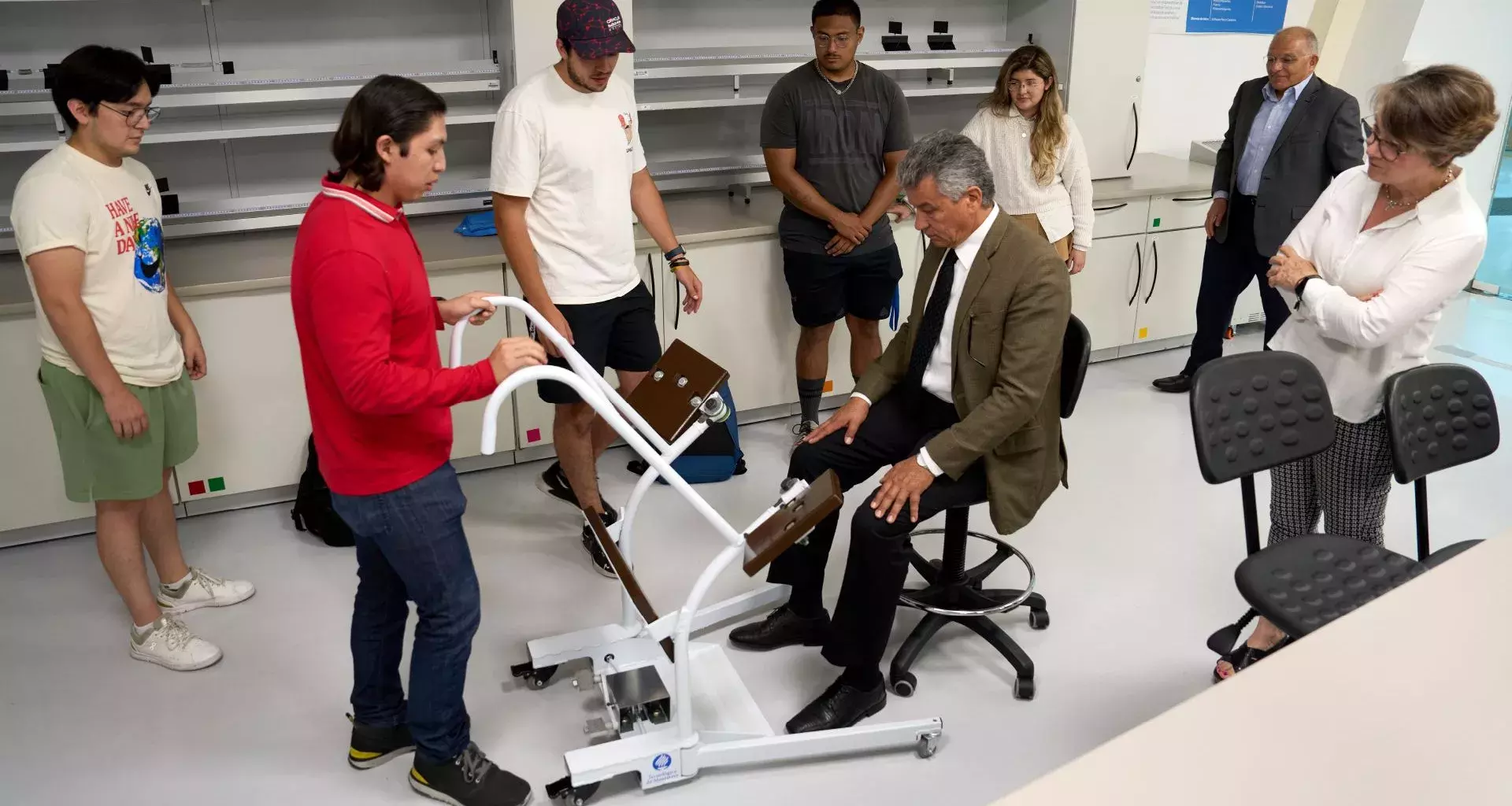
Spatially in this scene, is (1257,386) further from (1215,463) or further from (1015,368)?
(1015,368)

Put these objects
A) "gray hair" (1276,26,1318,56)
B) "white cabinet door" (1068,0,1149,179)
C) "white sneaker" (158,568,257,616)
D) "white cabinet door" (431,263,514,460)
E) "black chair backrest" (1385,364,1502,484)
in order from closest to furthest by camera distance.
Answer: "black chair backrest" (1385,364,1502,484), "white sneaker" (158,568,257,616), "white cabinet door" (431,263,514,460), "gray hair" (1276,26,1318,56), "white cabinet door" (1068,0,1149,179)

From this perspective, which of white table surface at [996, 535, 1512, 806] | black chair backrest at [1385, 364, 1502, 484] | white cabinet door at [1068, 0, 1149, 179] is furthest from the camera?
white cabinet door at [1068, 0, 1149, 179]

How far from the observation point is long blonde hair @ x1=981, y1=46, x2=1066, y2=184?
12.6 feet

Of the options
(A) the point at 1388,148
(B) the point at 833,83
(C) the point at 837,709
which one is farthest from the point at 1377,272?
(B) the point at 833,83

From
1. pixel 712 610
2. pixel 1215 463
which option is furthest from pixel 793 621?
pixel 1215 463

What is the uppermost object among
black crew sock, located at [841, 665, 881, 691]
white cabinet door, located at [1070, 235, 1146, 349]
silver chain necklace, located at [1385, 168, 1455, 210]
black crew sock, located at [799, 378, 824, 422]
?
silver chain necklace, located at [1385, 168, 1455, 210]

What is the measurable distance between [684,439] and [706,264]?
6.09 ft

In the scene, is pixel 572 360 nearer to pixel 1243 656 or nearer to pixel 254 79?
pixel 1243 656

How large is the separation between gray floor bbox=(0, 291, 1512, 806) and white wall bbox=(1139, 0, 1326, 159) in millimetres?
2370

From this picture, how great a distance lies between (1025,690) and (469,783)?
134 cm

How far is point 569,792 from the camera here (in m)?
2.35

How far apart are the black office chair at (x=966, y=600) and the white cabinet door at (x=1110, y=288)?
2225 millimetres

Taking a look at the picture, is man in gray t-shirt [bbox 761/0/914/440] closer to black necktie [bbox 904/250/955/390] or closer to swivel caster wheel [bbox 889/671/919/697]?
black necktie [bbox 904/250/955/390]

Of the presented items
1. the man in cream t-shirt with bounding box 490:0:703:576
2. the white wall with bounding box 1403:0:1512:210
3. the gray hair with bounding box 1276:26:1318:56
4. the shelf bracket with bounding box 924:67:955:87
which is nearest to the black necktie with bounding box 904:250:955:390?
the man in cream t-shirt with bounding box 490:0:703:576
